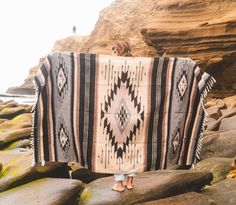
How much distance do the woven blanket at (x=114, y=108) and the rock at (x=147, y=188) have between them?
1.08 ft

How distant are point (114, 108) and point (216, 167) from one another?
2423 mm

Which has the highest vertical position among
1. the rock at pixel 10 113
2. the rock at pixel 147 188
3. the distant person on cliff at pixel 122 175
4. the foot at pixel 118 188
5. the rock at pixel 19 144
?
the distant person on cliff at pixel 122 175

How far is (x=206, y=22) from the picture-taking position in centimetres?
1664

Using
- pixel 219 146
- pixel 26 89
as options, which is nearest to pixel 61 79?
pixel 219 146

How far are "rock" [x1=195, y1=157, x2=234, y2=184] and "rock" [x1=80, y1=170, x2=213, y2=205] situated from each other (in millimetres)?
523

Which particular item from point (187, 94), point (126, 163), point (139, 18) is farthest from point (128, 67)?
point (139, 18)

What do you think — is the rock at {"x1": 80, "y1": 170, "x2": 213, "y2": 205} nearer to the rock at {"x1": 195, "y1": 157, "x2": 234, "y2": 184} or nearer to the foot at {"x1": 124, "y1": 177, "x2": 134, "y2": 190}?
the foot at {"x1": 124, "y1": 177, "x2": 134, "y2": 190}

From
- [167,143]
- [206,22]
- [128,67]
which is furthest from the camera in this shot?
[206,22]

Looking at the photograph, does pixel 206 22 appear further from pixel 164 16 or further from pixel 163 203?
pixel 163 203

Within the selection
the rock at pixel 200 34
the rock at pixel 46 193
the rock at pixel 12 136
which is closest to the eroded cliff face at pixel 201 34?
the rock at pixel 200 34

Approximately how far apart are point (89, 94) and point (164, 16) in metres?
15.7

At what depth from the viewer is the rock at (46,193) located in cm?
433

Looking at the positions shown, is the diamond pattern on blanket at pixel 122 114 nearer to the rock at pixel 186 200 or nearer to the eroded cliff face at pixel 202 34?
the rock at pixel 186 200

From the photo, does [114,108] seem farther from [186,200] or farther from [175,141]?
[186,200]
